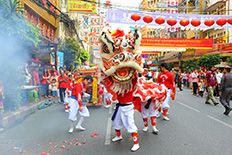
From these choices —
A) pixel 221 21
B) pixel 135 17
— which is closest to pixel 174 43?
pixel 221 21

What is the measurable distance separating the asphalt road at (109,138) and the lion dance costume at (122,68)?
1.88 ft

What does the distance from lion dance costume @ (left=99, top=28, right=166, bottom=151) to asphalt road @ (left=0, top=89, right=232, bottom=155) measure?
0.57 metres

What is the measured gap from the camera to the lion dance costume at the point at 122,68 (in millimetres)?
4074

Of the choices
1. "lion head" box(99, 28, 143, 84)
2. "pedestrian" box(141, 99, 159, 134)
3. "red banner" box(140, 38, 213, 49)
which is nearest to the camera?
"lion head" box(99, 28, 143, 84)

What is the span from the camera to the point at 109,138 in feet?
16.1

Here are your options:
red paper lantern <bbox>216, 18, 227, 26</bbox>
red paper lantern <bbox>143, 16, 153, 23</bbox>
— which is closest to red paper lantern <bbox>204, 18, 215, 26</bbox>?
red paper lantern <bbox>216, 18, 227, 26</bbox>

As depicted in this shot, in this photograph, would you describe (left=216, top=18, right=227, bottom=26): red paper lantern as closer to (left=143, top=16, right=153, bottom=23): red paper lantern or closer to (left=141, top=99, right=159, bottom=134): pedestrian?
(left=143, top=16, right=153, bottom=23): red paper lantern

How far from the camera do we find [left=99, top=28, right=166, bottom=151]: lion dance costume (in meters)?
4.07

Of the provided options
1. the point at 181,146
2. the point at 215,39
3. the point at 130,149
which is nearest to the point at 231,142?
the point at 181,146

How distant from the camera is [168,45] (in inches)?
779

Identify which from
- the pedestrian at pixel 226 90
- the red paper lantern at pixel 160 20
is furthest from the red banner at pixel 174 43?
the pedestrian at pixel 226 90

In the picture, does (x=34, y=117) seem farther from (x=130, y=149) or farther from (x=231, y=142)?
(x=231, y=142)

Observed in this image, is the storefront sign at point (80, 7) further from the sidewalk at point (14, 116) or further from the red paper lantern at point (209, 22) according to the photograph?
the sidewalk at point (14, 116)

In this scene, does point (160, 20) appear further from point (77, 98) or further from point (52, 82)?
point (77, 98)
